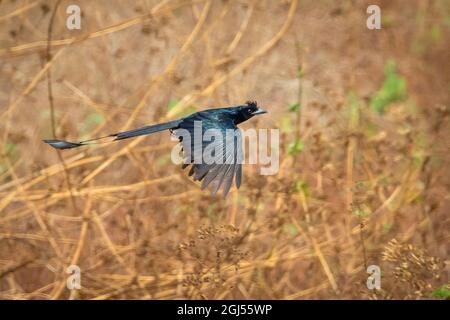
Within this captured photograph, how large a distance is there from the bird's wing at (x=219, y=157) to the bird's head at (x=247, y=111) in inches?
9.9

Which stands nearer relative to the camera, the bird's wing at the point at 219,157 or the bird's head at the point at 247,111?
the bird's wing at the point at 219,157

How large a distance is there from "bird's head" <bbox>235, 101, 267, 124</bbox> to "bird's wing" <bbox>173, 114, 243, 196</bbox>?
9.9 inches

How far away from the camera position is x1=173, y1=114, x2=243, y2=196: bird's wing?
113 inches

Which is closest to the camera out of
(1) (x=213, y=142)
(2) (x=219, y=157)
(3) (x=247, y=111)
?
(2) (x=219, y=157)

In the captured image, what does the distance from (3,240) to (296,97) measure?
4.64ft

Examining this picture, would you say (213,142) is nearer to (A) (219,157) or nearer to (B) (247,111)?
(A) (219,157)

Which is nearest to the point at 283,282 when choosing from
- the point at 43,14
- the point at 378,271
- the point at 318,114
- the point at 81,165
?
the point at 378,271

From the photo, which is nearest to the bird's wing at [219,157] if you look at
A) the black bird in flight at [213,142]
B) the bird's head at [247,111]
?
the black bird in flight at [213,142]

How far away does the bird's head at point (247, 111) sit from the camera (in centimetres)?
349

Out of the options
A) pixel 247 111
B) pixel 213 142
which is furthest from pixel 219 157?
pixel 247 111

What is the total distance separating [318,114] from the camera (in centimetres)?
369

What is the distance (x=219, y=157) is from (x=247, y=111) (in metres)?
0.62

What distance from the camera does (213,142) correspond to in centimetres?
305

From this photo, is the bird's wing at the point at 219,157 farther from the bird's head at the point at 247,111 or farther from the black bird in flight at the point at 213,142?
the bird's head at the point at 247,111
